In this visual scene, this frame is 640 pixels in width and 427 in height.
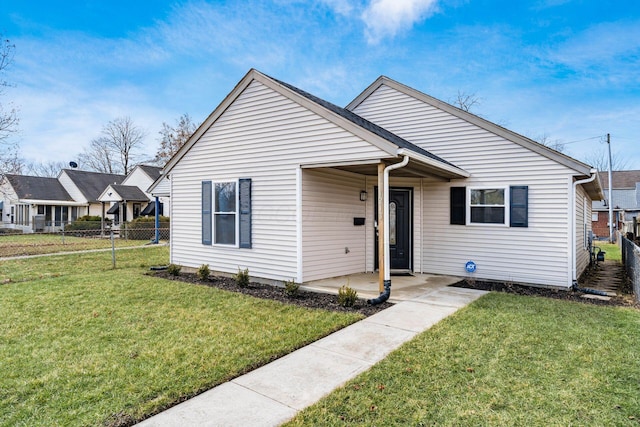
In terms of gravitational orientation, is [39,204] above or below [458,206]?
above

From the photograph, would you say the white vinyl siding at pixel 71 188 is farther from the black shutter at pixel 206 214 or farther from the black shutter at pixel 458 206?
the black shutter at pixel 458 206

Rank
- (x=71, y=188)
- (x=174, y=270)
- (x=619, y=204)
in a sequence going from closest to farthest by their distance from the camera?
(x=174, y=270) → (x=71, y=188) → (x=619, y=204)

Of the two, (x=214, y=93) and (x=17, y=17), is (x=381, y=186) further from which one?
(x=214, y=93)

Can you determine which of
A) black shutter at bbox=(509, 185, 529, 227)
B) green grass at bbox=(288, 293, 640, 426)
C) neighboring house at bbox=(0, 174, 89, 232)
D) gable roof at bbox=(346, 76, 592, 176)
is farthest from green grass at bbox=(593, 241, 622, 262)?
neighboring house at bbox=(0, 174, 89, 232)

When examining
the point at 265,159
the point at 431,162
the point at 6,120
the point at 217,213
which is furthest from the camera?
the point at 6,120

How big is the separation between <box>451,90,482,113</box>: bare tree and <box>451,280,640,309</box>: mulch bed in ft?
56.1

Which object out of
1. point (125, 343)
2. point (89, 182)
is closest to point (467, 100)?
point (125, 343)

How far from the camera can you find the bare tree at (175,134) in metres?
31.2

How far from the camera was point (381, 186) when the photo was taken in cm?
600

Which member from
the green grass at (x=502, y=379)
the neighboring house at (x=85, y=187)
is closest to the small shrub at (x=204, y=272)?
the green grass at (x=502, y=379)

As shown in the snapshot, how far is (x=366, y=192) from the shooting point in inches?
340

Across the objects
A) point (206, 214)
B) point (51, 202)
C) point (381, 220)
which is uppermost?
point (51, 202)

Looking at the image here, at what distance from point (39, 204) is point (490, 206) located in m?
31.1

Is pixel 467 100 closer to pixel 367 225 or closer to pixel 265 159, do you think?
pixel 367 225
